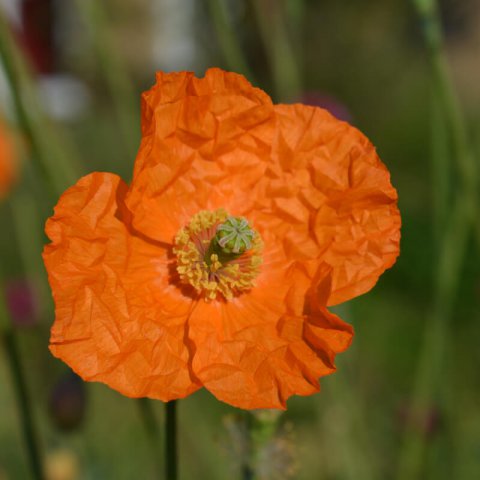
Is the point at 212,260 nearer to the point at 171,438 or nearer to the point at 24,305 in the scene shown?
the point at 171,438

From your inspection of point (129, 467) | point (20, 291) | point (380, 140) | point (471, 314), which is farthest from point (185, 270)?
point (380, 140)

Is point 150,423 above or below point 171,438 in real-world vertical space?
below

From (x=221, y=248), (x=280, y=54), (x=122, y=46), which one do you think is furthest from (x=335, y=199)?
(x=122, y=46)

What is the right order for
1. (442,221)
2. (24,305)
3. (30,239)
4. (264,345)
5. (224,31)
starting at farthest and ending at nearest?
1. (30,239)
2. (24,305)
3. (442,221)
4. (224,31)
5. (264,345)

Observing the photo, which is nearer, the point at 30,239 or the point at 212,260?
the point at 212,260

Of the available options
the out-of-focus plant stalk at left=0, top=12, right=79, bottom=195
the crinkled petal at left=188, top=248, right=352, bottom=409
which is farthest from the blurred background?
the crinkled petal at left=188, top=248, right=352, bottom=409

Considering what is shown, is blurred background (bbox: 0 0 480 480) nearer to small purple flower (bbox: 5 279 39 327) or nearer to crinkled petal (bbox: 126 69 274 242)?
small purple flower (bbox: 5 279 39 327)

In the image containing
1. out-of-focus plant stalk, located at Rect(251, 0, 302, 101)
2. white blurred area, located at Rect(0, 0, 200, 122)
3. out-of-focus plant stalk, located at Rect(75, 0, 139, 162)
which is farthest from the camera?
white blurred area, located at Rect(0, 0, 200, 122)

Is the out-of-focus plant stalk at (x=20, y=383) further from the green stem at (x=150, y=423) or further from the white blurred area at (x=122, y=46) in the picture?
the white blurred area at (x=122, y=46)
